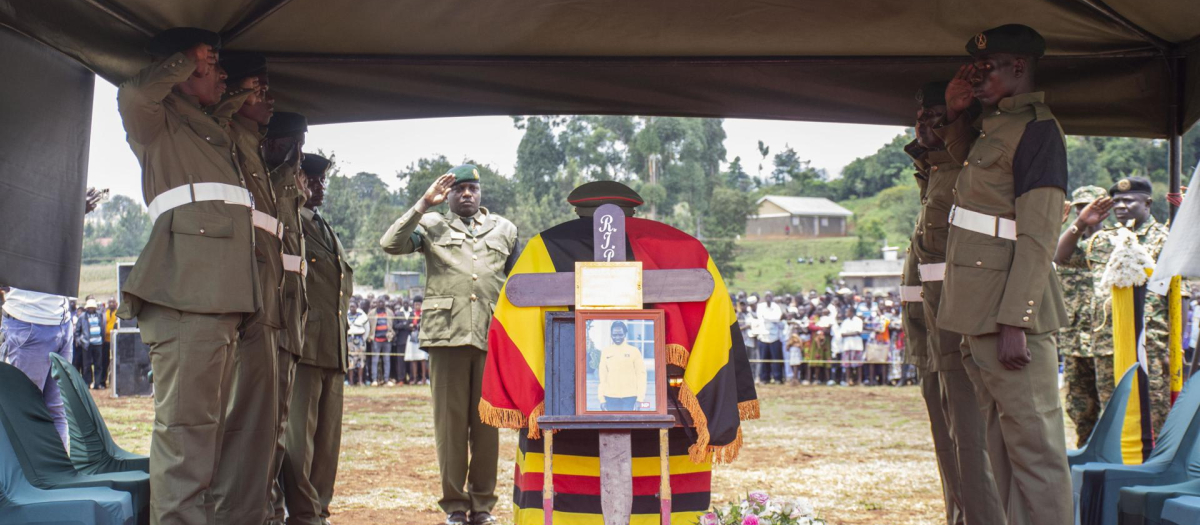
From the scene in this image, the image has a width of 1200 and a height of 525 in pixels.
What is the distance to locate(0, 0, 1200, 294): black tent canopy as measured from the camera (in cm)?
499

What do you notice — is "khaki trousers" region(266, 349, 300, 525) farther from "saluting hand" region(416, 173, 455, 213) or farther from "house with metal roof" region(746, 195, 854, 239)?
"house with metal roof" region(746, 195, 854, 239)

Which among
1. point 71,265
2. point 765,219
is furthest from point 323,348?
point 765,219

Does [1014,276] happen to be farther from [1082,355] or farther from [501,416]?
[1082,355]

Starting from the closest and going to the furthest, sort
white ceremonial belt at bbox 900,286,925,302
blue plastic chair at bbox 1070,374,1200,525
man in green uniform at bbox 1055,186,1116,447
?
blue plastic chair at bbox 1070,374,1200,525, white ceremonial belt at bbox 900,286,925,302, man in green uniform at bbox 1055,186,1116,447

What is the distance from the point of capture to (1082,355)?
7.71 m

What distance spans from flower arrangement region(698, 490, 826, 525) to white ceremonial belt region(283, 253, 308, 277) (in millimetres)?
2474

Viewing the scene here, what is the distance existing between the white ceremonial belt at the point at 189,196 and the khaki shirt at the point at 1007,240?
3039mm

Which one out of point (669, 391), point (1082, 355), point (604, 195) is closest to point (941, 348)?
point (669, 391)

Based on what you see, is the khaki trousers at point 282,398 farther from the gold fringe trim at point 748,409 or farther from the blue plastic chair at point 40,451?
the gold fringe trim at point 748,409

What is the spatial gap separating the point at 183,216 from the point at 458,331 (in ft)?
7.39

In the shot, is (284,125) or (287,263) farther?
(284,125)

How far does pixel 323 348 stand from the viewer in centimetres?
568

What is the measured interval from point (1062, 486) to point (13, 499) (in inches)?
158

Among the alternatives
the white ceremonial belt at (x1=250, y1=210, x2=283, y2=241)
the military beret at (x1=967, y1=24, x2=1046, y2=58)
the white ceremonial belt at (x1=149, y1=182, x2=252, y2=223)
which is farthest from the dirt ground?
the military beret at (x1=967, y1=24, x2=1046, y2=58)
